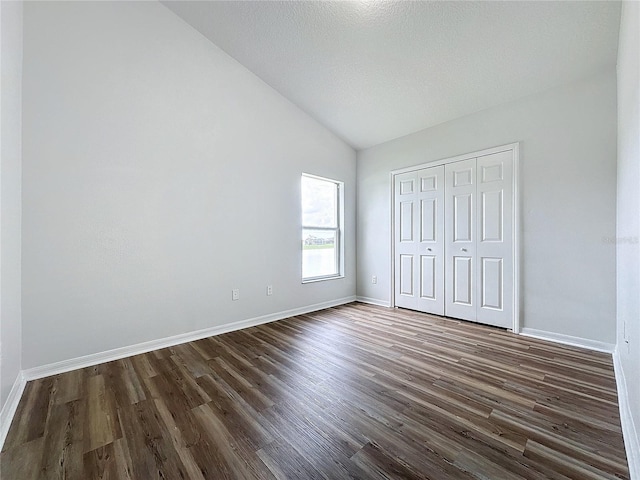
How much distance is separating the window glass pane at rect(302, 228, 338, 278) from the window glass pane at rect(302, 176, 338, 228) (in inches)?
5.8

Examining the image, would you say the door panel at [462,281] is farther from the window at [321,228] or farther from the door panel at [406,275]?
the window at [321,228]

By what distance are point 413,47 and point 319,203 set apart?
7.41 ft

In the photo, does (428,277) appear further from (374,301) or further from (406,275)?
(374,301)

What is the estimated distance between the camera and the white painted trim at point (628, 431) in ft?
3.90

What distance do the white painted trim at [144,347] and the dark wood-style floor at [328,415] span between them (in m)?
0.11

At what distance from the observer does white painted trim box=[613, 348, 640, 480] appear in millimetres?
1189

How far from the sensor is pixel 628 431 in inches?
55.4

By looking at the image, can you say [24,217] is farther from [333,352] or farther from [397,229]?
[397,229]

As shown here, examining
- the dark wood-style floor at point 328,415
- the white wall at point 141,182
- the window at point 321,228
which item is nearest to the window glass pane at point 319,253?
the window at point 321,228

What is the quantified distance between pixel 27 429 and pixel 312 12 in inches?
142

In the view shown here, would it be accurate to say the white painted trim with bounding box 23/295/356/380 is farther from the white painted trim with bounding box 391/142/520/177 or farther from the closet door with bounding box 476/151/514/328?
the white painted trim with bounding box 391/142/520/177

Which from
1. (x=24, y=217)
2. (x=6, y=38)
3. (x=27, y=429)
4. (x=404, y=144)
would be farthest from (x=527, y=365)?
(x=6, y=38)

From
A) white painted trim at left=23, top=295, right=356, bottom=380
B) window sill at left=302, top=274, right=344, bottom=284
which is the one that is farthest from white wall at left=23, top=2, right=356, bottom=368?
window sill at left=302, top=274, right=344, bottom=284

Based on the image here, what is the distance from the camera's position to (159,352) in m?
2.59
